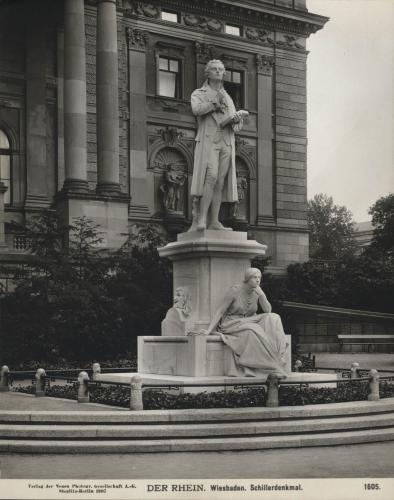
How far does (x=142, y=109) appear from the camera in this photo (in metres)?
47.1

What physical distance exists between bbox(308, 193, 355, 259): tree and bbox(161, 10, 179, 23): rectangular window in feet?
164

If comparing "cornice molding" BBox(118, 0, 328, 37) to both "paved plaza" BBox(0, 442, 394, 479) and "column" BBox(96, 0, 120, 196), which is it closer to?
"column" BBox(96, 0, 120, 196)

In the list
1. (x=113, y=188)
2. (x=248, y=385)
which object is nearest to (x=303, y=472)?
(x=248, y=385)

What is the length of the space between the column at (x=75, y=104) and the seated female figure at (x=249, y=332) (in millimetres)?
21350

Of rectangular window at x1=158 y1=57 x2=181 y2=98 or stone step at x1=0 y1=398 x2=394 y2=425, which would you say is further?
rectangular window at x1=158 y1=57 x2=181 y2=98

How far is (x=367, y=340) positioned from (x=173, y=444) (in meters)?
27.5

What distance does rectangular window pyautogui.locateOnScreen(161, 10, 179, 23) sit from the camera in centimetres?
4825

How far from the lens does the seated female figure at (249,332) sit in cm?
1680

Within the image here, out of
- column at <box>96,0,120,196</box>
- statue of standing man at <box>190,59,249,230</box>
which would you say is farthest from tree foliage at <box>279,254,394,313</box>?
statue of standing man at <box>190,59,249,230</box>

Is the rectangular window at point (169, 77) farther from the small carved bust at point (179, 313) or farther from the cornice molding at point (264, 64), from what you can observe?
the small carved bust at point (179, 313)

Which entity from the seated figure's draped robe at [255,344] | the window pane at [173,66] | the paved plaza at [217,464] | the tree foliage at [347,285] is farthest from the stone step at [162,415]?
the window pane at [173,66]

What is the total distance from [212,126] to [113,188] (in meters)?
21.1

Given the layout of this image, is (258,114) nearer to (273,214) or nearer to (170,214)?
(273,214)

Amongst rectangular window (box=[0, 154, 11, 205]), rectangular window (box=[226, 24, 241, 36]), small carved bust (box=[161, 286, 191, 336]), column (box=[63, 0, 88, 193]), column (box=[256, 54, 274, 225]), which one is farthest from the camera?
column (box=[256, 54, 274, 225])
